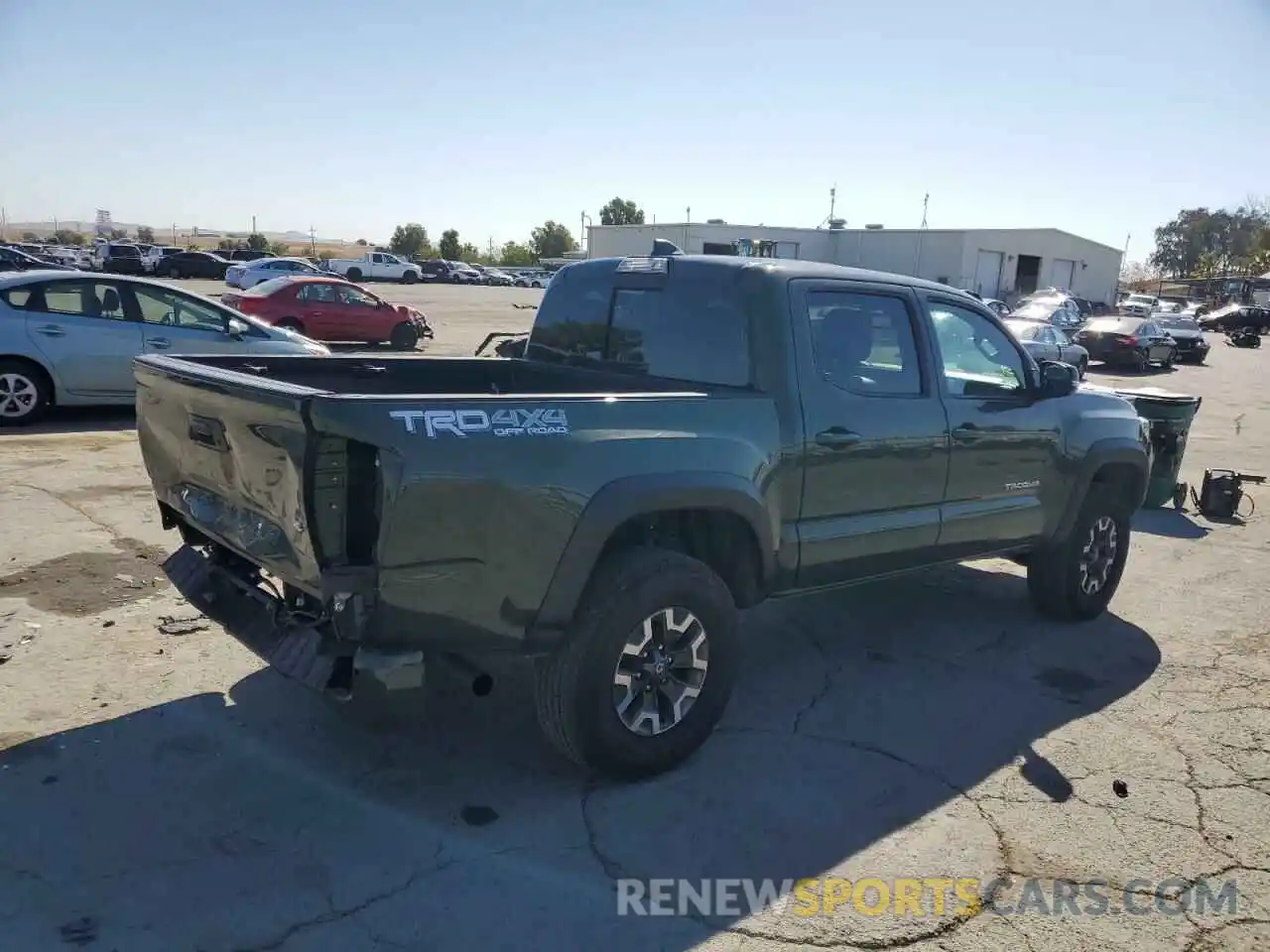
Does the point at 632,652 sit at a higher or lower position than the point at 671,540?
lower

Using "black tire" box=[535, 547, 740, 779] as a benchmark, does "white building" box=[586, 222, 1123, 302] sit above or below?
above

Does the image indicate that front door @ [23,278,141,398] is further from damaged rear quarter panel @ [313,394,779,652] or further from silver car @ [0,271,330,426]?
damaged rear quarter panel @ [313,394,779,652]

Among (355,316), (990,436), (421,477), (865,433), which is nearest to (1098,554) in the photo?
(990,436)

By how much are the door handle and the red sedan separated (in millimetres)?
16893

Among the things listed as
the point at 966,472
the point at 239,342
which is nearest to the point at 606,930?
the point at 966,472

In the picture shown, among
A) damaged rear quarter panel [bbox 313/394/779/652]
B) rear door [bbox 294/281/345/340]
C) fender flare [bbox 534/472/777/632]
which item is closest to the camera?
damaged rear quarter panel [bbox 313/394/779/652]

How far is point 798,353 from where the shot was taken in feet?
13.8

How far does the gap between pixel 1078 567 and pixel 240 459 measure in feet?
15.7

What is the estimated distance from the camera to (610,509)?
3420 mm

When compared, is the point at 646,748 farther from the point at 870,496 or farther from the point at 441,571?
the point at 870,496

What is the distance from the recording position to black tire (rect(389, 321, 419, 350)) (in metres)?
22.0

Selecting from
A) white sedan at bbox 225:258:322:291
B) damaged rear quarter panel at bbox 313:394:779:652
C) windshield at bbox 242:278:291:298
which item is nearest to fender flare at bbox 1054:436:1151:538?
damaged rear quarter panel at bbox 313:394:779:652

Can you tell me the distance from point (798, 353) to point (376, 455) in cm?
197

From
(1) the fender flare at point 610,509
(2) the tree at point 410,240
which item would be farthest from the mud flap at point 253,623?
(2) the tree at point 410,240
